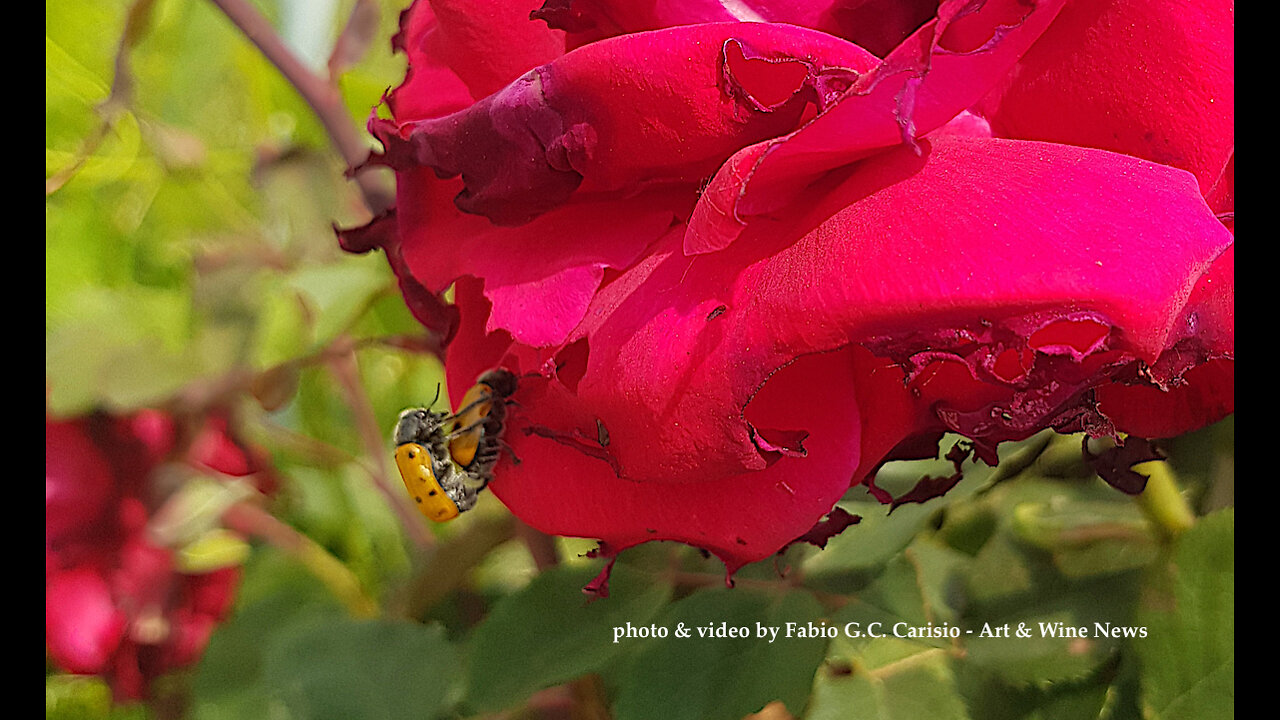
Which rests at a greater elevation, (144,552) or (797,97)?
(797,97)

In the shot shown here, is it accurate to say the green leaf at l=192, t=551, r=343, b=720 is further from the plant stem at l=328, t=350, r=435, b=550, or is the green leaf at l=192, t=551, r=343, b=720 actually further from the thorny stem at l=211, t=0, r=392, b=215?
the thorny stem at l=211, t=0, r=392, b=215

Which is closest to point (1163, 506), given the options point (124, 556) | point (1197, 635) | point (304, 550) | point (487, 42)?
point (1197, 635)

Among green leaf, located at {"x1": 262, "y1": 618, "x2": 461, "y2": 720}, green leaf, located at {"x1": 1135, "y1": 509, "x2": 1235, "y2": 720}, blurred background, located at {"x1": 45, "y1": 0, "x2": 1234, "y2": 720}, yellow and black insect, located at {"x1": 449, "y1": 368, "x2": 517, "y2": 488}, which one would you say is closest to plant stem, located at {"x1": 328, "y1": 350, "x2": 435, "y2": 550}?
blurred background, located at {"x1": 45, "y1": 0, "x2": 1234, "y2": 720}

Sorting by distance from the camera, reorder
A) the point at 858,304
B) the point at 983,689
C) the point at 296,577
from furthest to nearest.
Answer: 1. the point at 296,577
2. the point at 983,689
3. the point at 858,304

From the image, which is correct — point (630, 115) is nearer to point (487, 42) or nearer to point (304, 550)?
point (487, 42)
